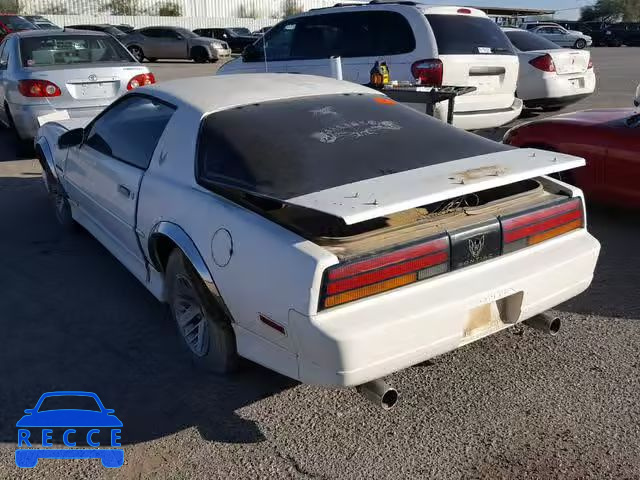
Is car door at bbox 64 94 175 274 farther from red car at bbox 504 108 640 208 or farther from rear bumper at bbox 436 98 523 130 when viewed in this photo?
rear bumper at bbox 436 98 523 130

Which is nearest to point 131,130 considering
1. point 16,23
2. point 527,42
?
point 527,42

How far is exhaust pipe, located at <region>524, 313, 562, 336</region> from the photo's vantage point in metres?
3.49

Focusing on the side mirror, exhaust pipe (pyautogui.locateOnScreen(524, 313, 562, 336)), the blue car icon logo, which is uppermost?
the side mirror

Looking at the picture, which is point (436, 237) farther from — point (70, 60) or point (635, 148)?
point (70, 60)

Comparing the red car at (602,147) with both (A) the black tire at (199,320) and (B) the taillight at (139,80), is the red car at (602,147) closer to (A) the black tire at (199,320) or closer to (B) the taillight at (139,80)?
(A) the black tire at (199,320)

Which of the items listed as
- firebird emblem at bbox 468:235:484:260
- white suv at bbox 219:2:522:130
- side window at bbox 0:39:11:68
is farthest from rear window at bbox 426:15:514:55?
side window at bbox 0:39:11:68

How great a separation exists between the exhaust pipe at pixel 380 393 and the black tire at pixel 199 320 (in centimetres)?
80

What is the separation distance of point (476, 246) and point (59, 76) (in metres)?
6.94

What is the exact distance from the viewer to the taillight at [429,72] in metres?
7.40

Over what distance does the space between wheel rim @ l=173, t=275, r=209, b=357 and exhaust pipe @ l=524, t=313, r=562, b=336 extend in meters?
1.74

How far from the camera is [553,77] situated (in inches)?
410

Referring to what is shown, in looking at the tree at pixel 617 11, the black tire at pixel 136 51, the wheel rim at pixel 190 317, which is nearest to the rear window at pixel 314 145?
the wheel rim at pixel 190 317

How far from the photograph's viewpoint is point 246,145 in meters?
3.42

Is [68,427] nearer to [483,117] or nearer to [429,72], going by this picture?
[429,72]
